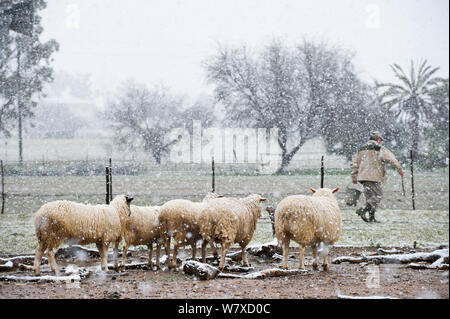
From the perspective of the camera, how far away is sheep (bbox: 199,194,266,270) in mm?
6539

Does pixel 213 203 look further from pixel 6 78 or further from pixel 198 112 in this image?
pixel 198 112

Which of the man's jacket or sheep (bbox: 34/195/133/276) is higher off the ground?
the man's jacket

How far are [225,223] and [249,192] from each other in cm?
1119

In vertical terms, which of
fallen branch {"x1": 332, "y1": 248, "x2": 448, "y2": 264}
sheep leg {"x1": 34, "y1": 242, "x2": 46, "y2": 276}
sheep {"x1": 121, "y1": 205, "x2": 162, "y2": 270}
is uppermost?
sheep {"x1": 121, "y1": 205, "x2": 162, "y2": 270}

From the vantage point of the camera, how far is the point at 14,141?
89.2 feet

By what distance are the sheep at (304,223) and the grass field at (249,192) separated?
2.49 meters

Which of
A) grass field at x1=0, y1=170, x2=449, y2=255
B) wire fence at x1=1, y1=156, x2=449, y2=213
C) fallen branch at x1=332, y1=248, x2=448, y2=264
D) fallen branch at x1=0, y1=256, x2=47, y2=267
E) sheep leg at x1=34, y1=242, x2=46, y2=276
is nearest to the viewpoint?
sheep leg at x1=34, y1=242, x2=46, y2=276

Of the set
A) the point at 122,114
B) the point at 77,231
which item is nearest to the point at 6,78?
the point at 122,114

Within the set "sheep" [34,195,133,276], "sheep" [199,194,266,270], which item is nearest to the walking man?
"sheep" [199,194,266,270]

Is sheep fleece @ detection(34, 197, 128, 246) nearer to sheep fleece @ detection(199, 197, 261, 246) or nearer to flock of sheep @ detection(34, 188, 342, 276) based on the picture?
flock of sheep @ detection(34, 188, 342, 276)

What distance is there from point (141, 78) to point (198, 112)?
10044 millimetres

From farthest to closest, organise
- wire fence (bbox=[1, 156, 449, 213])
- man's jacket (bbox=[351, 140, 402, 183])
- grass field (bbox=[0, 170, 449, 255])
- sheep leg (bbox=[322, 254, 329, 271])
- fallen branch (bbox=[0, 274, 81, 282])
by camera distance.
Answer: wire fence (bbox=[1, 156, 449, 213]) → man's jacket (bbox=[351, 140, 402, 183]) → grass field (bbox=[0, 170, 449, 255]) → sheep leg (bbox=[322, 254, 329, 271]) → fallen branch (bbox=[0, 274, 81, 282])

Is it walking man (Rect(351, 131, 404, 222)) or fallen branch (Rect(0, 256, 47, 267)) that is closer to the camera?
fallen branch (Rect(0, 256, 47, 267))
